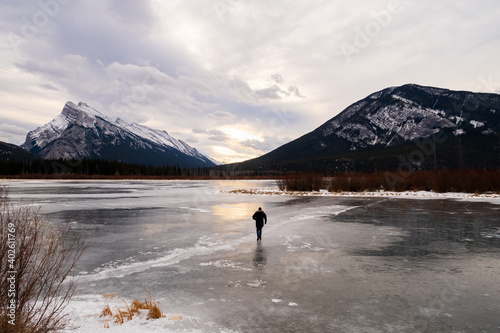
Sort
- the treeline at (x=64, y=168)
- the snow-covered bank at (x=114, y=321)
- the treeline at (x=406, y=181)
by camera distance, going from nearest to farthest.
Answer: the snow-covered bank at (x=114, y=321) < the treeline at (x=406, y=181) < the treeline at (x=64, y=168)

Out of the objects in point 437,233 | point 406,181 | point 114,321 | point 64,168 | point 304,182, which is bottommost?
point 114,321

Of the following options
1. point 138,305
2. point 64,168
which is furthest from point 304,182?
point 64,168

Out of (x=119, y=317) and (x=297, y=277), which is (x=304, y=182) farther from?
(x=119, y=317)

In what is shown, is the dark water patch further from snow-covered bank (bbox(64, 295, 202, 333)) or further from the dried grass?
the dried grass

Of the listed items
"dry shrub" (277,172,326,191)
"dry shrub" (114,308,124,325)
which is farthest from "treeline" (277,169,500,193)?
"dry shrub" (114,308,124,325)

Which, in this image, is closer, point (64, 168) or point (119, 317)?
point (119, 317)

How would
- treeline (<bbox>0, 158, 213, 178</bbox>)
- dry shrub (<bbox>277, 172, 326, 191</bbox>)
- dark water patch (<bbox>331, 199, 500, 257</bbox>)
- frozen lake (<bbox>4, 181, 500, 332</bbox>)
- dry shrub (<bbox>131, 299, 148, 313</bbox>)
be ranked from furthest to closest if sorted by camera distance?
treeline (<bbox>0, 158, 213, 178</bbox>) → dry shrub (<bbox>277, 172, 326, 191</bbox>) → dark water patch (<bbox>331, 199, 500, 257</bbox>) → dry shrub (<bbox>131, 299, 148, 313</bbox>) → frozen lake (<bbox>4, 181, 500, 332</bbox>)

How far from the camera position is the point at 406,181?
1938 inches

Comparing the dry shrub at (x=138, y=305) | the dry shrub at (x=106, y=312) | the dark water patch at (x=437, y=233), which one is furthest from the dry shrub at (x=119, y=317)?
the dark water patch at (x=437, y=233)

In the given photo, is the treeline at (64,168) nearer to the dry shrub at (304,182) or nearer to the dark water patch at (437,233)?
the dry shrub at (304,182)

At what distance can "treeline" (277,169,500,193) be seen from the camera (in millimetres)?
43344

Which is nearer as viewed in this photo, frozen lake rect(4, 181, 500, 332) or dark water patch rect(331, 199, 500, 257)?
frozen lake rect(4, 181, 500, 332)

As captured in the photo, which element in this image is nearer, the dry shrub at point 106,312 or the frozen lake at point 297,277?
the frozen lake at point 297,277

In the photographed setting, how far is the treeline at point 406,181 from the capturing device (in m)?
43.3
